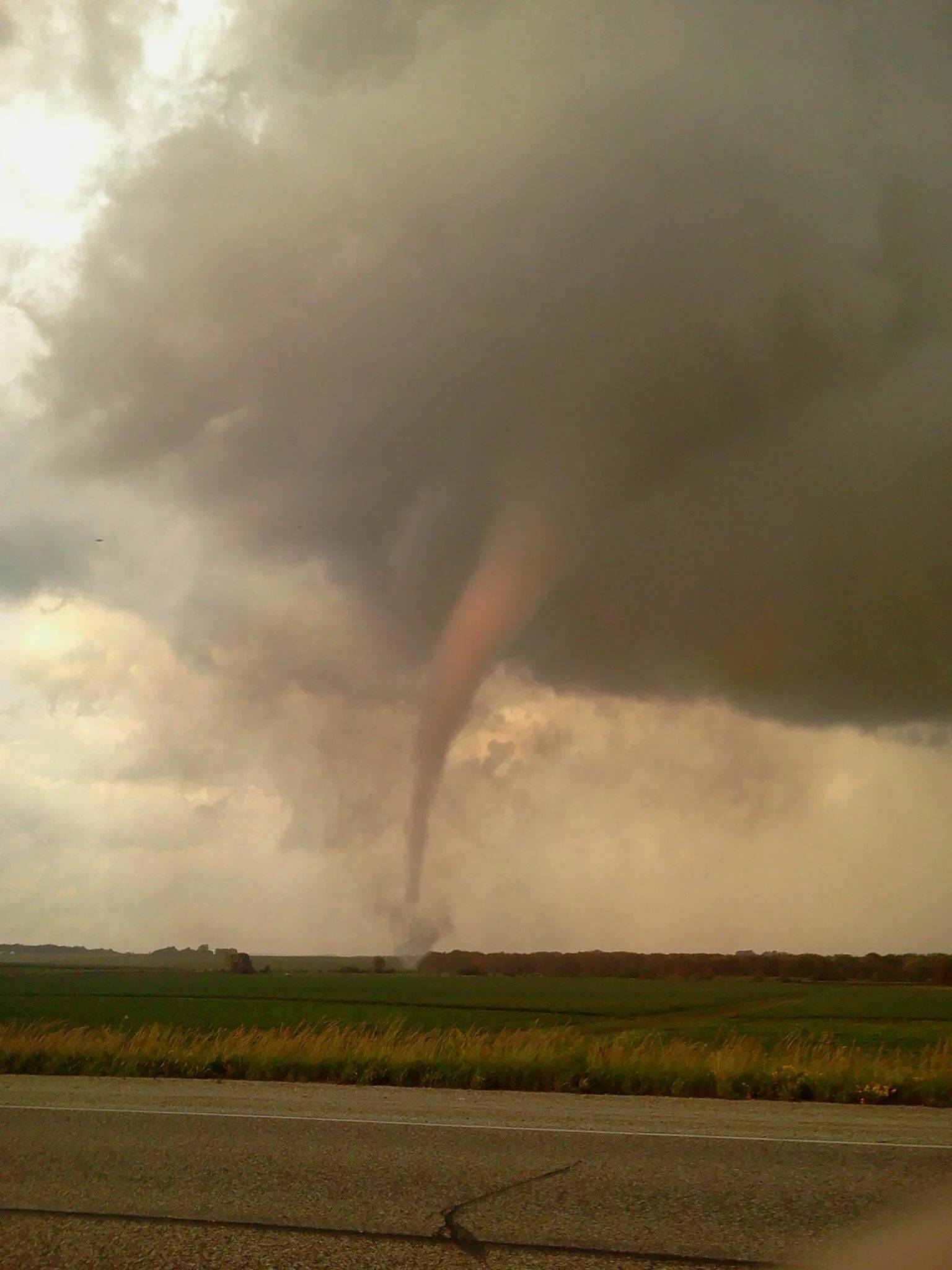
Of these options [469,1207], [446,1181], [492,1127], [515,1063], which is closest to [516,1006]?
[515,1063]

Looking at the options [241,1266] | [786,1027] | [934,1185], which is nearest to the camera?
[241,1266]

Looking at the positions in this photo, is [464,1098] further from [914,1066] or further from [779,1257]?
[779,1257]

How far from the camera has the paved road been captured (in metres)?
6.29

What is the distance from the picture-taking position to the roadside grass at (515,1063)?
542 inches

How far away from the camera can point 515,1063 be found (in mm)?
15758

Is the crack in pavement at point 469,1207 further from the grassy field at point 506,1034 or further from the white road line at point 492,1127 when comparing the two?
the grassy field at point 506,1034

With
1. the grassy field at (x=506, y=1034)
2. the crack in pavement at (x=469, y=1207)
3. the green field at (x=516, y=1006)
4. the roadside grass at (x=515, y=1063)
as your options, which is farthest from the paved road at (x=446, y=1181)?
the green field at (x=516, y=1006)

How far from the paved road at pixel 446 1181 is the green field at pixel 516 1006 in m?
19.8

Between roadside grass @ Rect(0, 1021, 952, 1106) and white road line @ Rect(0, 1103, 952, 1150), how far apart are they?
398 centimetres

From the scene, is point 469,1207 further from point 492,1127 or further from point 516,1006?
point 516,1006

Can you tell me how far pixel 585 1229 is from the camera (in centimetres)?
664

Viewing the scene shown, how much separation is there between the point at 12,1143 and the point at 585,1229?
18.9 ft

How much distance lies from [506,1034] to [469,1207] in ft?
39.2

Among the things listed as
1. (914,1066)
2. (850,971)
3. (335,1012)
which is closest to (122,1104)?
(914,1066)
